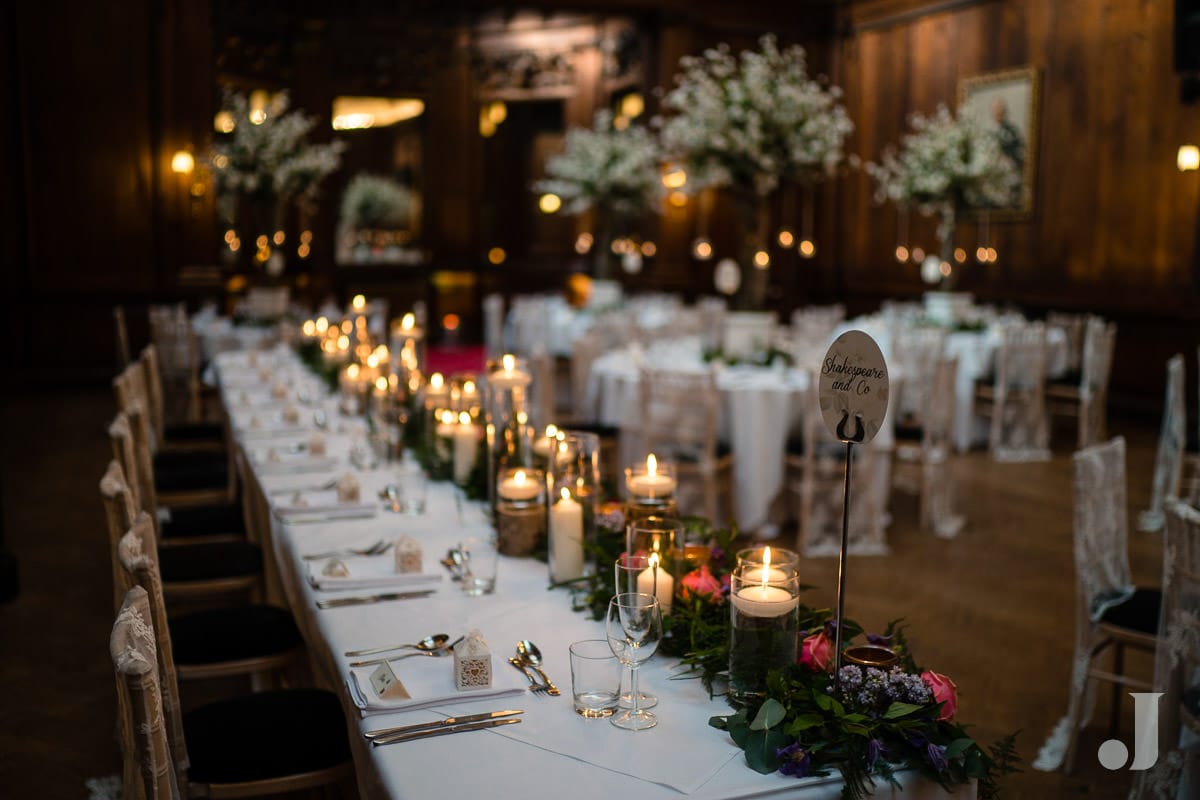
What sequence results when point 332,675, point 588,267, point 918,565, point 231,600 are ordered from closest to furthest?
point 332,675, point 231,600, point 918,565, point 588,267

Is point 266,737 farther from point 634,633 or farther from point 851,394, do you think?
point 851,394

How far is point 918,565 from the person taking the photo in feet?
18.5

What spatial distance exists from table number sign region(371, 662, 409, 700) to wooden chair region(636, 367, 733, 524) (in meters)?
3.81

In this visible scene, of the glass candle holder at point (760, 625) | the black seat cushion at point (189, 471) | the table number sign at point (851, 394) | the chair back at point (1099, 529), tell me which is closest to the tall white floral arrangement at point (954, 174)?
the chair back at point (1099, 529)

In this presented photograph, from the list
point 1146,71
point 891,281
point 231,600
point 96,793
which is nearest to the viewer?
point 96,793

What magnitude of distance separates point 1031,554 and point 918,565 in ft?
2.40

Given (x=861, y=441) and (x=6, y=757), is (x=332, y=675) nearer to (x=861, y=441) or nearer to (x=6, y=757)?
(x=861, y=441)

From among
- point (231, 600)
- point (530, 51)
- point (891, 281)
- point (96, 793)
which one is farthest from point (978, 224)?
point (96, 793)

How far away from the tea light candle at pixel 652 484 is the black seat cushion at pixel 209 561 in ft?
5.37

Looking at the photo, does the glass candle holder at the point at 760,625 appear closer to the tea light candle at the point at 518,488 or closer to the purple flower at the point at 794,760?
the purple flower at the point at 794,760

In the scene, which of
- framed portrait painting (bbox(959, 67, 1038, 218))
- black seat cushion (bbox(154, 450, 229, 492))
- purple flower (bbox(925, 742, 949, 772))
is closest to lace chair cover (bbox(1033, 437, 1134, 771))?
purple flower (bbox(925, 742, 949, 772))

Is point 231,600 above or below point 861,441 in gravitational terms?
below

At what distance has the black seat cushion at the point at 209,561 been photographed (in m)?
3.67

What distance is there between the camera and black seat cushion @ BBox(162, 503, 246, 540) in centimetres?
431
